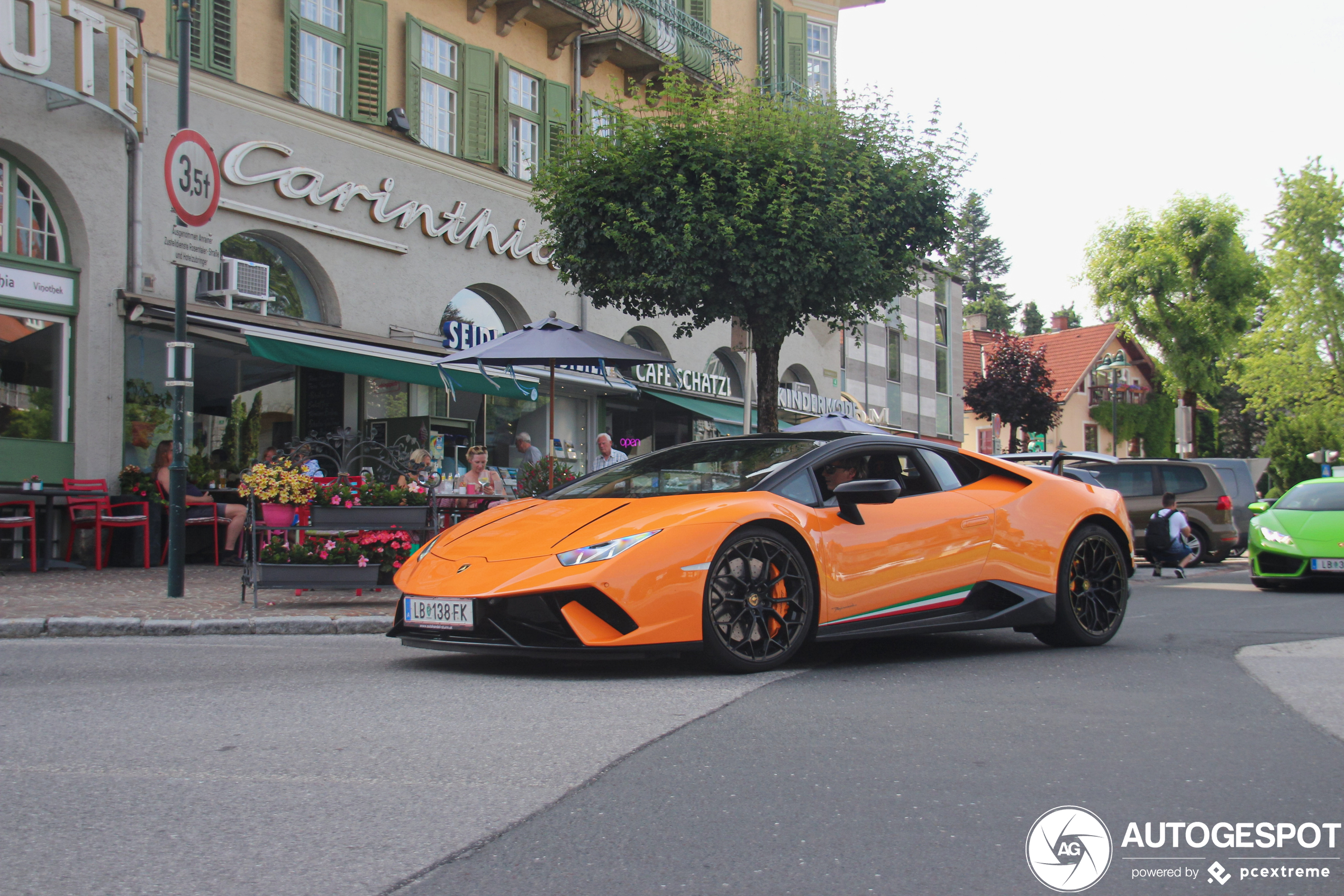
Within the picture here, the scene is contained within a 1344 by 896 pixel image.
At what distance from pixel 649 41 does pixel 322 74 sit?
762 cm

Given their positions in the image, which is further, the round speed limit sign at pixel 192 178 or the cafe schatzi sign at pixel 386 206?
the cafe schatzi sign at pixel 386 206

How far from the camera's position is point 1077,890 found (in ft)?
9.37

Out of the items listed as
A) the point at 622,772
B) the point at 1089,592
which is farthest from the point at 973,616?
the point at 622,772

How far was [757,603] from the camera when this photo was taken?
599 cm

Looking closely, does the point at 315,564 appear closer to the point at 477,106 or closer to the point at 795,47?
the point at 477,106

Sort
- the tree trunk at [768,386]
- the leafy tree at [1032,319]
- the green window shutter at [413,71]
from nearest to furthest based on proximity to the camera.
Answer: the tree trunk at [768,386]
the green window shutter at [413,71]
the leafy tree at [1032,319]

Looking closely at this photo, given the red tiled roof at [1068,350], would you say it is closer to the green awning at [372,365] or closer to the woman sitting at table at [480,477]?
the green awning at [372,365]

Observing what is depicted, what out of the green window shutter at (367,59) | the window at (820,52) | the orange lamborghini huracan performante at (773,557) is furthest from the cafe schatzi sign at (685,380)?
the orange lamborghini huracan performante at (773,557)

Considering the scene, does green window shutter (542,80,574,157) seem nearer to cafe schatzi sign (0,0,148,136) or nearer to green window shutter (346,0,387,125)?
green window shutter (346,0,387,125)

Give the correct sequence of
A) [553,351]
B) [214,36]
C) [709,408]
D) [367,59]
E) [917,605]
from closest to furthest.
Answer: [917,605] < [553,351] < [214,36] < [367,59] < [709,408]

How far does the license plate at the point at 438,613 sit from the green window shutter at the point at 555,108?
15858mm

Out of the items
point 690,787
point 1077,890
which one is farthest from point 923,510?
point 1077,890

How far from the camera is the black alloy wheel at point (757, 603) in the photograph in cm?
584

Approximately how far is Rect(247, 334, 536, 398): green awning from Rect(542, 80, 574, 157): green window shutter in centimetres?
546
